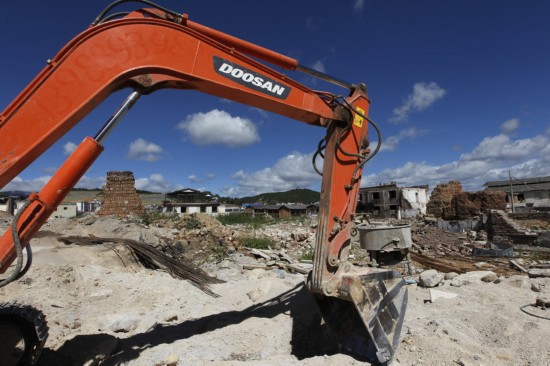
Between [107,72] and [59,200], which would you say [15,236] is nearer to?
[59,200]

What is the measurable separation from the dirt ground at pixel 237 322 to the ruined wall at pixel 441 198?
2996 cm

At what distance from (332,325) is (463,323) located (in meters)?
1.83

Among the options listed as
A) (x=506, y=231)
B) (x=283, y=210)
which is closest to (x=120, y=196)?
(x=506, y=231)

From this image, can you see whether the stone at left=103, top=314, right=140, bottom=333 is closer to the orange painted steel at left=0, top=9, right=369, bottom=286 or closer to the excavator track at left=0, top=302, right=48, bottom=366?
the excavator track at left=0, top=302, right=48, bottom=366

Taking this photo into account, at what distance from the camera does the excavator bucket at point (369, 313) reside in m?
3.78

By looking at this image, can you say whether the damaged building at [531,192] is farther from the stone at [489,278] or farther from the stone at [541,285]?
the stone at [489,278]

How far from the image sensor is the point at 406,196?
1773 inches

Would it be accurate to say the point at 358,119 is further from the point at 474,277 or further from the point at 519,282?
the point at 519,282

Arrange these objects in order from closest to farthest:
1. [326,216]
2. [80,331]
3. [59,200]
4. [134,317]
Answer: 1. [59,200]
2. [326,216]
3. [80,331]
4. [134,317]

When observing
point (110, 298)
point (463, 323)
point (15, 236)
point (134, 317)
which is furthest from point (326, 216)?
point (110, 298)

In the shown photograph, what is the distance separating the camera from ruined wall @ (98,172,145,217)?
23.0 metres

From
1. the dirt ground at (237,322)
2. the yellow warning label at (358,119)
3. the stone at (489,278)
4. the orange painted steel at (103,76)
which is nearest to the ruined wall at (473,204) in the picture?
the stone at (489,278)

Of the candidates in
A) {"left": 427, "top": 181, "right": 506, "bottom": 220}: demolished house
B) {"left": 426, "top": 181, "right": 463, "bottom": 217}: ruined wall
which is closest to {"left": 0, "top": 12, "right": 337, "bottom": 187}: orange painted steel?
{"left": 427, "top": 181, "right": 506, "bottom": 220}: demolished house

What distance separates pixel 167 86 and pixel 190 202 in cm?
4279
